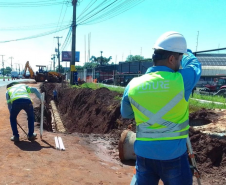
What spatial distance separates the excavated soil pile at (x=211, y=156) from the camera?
16.1 feet

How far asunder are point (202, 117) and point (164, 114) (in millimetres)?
5309

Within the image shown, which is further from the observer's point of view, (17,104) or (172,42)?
(17,104)

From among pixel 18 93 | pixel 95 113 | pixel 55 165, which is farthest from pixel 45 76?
pixel 55 165

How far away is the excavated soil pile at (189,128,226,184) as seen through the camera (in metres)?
4.91

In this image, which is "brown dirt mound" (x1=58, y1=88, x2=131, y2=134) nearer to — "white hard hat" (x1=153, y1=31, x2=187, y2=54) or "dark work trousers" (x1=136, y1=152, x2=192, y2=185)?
"dark work trousers" (x1=136, y1=152, x2=192, y2=185)

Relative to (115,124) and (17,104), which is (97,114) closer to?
(115,124)

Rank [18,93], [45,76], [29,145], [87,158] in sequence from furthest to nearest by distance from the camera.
Result: [45,76]
[18,93]
[29,145]
[87,158]

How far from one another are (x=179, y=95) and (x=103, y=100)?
1161 centimetres

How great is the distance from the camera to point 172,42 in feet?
6.82

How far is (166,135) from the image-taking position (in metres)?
2.01

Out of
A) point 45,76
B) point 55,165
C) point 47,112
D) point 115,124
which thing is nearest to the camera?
point 55,165

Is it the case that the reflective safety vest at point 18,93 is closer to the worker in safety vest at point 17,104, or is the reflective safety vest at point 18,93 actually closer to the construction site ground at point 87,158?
the worker in safety vest at point 17,104

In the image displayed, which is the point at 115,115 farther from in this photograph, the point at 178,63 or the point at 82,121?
the point at 178,63

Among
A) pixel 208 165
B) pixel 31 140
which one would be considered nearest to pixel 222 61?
pixel 208 165
